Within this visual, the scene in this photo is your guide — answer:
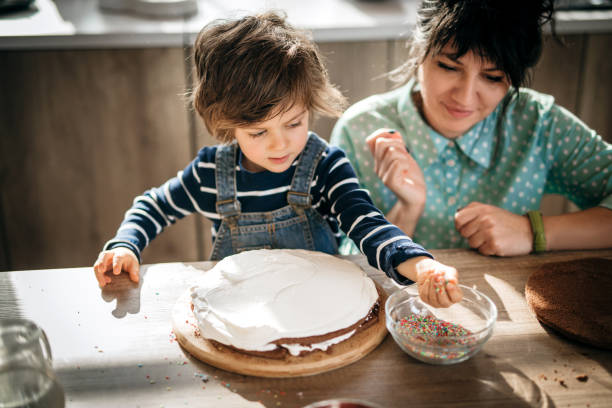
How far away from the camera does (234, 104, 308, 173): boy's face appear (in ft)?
3.53

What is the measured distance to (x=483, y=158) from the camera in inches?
57.9

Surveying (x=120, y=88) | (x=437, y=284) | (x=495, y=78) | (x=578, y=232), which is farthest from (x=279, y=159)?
(x=120, y=88)

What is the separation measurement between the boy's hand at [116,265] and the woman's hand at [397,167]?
660 mm

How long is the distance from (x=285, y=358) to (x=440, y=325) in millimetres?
283

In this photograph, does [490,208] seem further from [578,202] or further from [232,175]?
[232,175]

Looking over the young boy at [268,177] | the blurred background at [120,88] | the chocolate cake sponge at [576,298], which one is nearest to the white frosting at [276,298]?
the young boy at [268,177]

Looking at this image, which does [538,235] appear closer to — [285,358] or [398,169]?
[398,169]

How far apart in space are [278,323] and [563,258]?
679 mm

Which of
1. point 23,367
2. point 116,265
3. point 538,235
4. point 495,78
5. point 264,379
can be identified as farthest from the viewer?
point 495,78

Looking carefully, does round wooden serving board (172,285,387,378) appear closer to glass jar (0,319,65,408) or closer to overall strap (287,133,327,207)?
glass jar (0,319,65,408)

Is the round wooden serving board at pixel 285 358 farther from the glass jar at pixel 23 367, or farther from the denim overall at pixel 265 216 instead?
the denim overall at pixel 265 216

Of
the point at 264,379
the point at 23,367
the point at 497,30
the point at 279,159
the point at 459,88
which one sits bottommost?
the point at 264,379

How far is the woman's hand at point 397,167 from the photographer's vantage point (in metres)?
1.30

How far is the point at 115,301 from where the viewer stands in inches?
38.7
